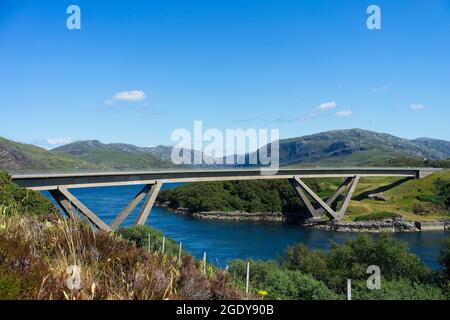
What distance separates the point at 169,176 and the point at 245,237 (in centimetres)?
1424

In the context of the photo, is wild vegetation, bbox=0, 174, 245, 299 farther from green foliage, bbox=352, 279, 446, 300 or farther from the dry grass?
green foliage, bbox=352, 279, 446, 300

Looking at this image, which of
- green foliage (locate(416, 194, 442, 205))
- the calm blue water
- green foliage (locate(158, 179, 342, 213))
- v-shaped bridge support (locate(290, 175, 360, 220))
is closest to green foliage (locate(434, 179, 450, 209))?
green foliage (locate(416, 194, 442, 205))

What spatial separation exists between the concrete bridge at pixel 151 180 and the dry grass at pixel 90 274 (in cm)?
838

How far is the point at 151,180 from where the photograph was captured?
187 feet

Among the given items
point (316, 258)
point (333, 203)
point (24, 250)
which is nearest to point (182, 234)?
point (316, 258)

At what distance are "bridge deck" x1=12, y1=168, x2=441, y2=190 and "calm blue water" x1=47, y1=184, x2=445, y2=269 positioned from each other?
858 cm

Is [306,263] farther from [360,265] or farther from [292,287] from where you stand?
[292,287]

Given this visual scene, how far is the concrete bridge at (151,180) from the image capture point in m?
44.4

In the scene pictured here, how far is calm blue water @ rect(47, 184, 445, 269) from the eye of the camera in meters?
48.6

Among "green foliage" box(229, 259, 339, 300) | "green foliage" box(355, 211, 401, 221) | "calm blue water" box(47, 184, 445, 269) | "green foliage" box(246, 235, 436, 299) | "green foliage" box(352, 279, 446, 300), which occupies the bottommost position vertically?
"calm blue water" box(47, 184, 445, 269)

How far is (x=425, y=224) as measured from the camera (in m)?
68.4

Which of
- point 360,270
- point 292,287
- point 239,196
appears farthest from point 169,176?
point 292,287

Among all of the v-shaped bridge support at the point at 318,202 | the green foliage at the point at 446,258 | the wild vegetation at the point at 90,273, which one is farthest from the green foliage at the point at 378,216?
the wild vegetation at the point at 90,273
